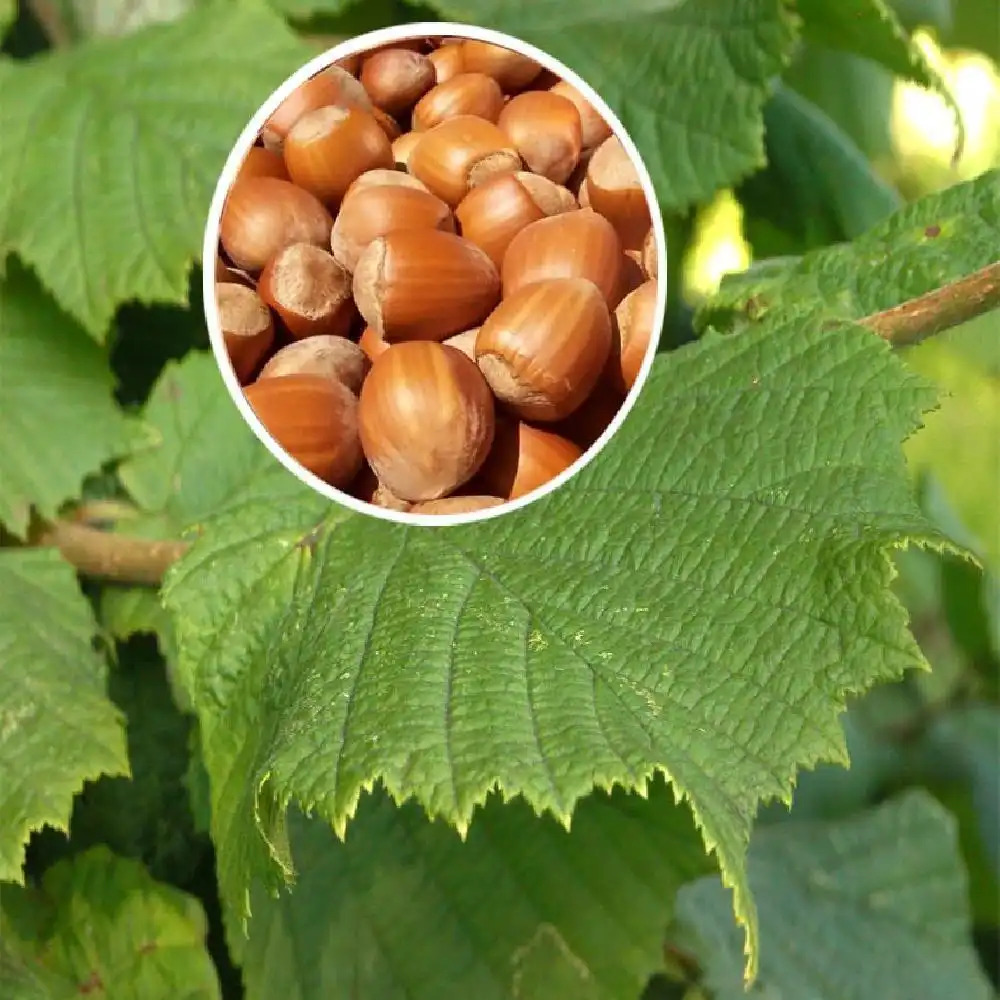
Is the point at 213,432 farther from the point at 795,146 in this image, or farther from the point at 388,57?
the point at 795,146

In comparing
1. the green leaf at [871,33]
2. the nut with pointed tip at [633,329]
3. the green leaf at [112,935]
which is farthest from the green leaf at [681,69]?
the green leaf at [112,935]

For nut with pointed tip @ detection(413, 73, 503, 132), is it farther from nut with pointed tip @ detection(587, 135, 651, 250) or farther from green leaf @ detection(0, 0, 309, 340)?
green leaf @ detection(0, 0, 309, 340)

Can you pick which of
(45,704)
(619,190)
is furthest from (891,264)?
(45,704)

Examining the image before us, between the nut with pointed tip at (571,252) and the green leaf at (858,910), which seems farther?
the green leaf at (858,910)

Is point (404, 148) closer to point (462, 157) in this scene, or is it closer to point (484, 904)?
point (462, 157)

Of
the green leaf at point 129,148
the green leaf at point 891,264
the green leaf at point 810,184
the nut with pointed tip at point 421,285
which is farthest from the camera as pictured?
the green leaf at point 810,184

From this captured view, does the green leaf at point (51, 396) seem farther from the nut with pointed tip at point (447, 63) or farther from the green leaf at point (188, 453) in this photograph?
the nut with pointed tip at point (447, 63)
